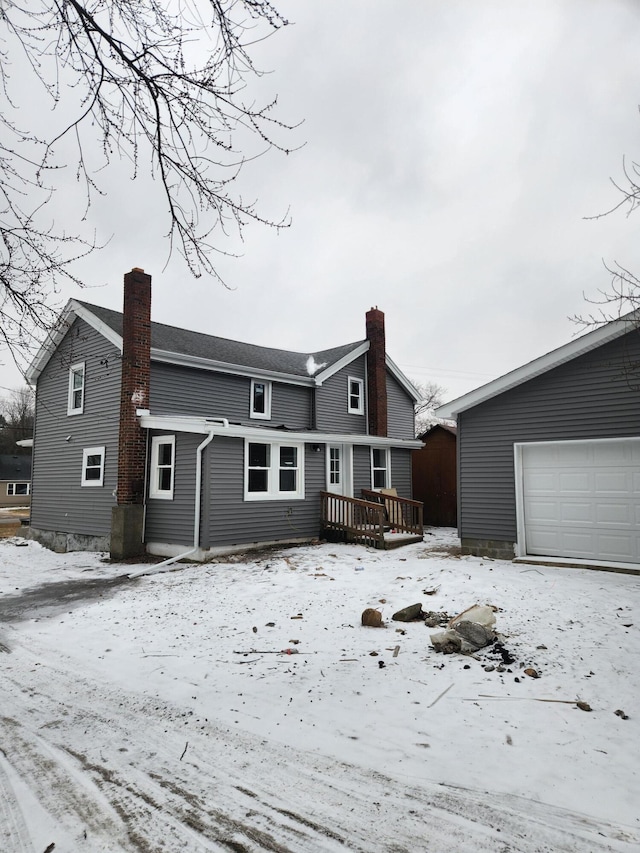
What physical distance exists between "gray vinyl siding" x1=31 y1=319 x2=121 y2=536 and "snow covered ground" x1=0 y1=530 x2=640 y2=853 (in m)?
6.61

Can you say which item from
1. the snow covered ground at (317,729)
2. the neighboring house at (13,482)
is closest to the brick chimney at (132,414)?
the snow covered ground at (317,729)

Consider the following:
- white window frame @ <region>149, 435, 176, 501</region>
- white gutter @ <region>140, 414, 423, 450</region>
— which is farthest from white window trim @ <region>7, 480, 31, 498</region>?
white gutter @ <region>140, 414, 423, 450</region>

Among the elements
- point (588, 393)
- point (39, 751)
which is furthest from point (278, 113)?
point (588, 393)

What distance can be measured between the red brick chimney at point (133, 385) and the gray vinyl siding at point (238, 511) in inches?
94.0

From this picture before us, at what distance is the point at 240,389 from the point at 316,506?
4.45 metres

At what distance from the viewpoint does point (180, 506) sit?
1152 centimetres

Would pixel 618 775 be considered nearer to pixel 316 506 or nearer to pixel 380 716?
pixel 380 716

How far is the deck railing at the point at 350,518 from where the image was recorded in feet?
41.3

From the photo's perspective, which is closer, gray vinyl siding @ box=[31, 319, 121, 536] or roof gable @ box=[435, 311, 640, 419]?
roof gable @ box=[435, 311, 640, 419]

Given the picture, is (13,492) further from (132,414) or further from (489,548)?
(489,548)

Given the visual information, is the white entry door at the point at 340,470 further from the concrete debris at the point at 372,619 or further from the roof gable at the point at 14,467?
the roof gable at the point at 14,467

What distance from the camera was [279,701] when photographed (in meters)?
3.94

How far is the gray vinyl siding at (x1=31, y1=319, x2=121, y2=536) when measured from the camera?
12953 mm

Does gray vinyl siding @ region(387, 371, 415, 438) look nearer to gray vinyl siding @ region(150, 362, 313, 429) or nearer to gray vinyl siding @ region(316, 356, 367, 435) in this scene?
gray vinyl siding @ region(316, 356, 367, 435)
